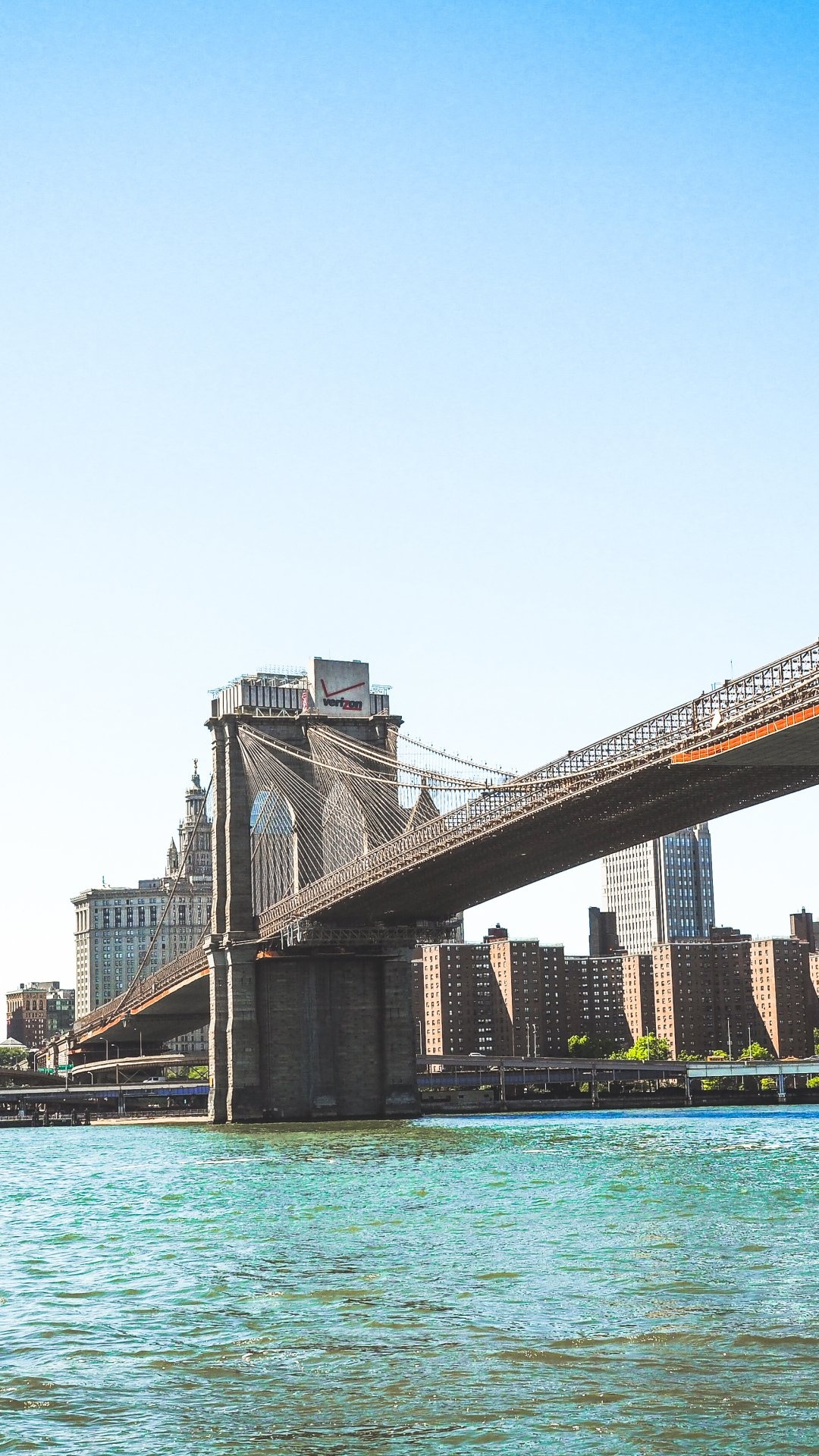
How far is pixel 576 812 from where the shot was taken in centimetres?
5903

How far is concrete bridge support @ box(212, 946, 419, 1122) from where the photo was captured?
81812 millimetres

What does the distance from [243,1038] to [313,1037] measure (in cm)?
327

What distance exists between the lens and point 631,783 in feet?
176

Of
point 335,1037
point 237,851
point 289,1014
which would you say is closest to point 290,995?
point 289,1014

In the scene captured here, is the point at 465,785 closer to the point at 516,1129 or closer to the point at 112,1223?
the point at 516,1129

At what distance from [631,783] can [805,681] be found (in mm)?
11692

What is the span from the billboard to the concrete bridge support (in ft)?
43.4

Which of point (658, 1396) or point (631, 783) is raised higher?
point (631, 783)

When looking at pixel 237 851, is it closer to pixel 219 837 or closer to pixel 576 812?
pixel 219 837

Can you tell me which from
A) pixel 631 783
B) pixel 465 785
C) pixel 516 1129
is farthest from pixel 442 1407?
pixel 516 1129

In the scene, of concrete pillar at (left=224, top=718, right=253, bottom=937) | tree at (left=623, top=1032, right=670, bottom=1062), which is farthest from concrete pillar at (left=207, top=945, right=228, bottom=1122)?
tree at (left=623, top=1032, right=670, bottom=1062)

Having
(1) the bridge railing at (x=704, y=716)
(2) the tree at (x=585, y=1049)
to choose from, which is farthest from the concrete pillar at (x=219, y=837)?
(2) the tree at (x=585, y=1049)

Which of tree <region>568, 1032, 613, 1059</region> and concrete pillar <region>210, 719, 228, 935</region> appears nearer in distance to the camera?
concrete pillar <region>210, 719, 228, 935</region>

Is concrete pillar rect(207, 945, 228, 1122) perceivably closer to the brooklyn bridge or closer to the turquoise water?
the brooklyn bridge
